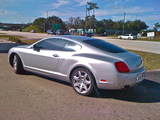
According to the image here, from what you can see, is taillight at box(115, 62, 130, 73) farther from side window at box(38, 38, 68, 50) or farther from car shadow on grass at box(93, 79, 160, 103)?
side window at box(38, 38, 68, 50)

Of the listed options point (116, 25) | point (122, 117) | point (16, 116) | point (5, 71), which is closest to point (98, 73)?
point (122, 117)

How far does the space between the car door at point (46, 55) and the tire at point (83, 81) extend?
0.75 m

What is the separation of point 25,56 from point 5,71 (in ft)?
4.64

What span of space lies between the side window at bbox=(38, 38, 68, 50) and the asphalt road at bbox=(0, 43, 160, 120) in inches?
42.6

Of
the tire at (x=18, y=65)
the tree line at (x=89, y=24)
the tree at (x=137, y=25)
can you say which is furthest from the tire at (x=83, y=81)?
the tree at (x=137, y=25)

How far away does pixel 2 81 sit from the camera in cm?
550

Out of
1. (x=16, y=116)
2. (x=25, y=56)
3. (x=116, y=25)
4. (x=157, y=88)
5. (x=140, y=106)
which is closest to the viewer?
(x=16, y=116)

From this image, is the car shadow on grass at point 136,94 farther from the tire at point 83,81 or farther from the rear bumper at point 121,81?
the rear bumper at point 121,81

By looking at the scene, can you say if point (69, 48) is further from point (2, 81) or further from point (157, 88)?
point (157, 88)

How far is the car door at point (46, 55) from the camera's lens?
5082 mm

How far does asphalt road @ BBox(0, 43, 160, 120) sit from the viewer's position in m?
3.49

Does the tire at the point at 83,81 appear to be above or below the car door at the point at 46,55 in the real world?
below

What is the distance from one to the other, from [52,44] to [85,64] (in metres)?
1.50

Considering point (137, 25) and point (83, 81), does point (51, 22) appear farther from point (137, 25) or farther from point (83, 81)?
point (83, 81)
